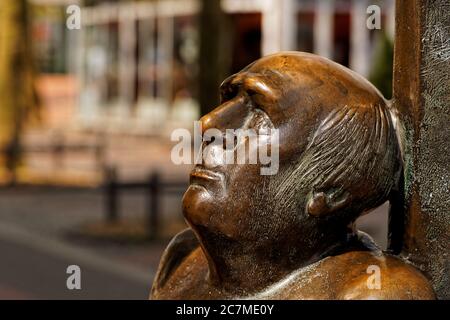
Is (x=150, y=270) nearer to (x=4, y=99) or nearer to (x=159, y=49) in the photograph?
(x=4, y=99)

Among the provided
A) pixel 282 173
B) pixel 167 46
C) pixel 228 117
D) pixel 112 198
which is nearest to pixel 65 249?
pixel 112 198

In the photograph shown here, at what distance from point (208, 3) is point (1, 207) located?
16.5ft

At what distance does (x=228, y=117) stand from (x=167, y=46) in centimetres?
2685

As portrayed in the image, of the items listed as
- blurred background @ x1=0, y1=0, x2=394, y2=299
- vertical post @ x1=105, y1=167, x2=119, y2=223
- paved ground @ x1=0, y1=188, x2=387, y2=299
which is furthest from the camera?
vertical post @ x1=105, y1=167, x2=119, y2=223

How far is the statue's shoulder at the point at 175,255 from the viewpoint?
283 centimetres

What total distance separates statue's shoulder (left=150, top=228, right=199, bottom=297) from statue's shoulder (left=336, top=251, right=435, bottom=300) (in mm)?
572

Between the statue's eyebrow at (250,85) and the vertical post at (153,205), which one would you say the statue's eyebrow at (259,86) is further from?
the vertical post at (153,205)

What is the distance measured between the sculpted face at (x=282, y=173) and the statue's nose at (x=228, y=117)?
3 cm

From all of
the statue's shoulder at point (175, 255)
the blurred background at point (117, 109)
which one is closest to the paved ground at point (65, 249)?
the blurred background at point (117, 109)

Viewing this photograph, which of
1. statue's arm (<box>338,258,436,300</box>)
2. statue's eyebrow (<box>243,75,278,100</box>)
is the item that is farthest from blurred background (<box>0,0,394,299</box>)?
statue's arm (<box>338,258,436,300</box>)

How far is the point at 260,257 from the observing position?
2.46 meters

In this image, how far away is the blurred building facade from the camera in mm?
24141

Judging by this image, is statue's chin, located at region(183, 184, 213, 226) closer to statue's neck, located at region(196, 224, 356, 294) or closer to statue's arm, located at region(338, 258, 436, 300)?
statue's neck, located at region(196, 224, 356, 294)
